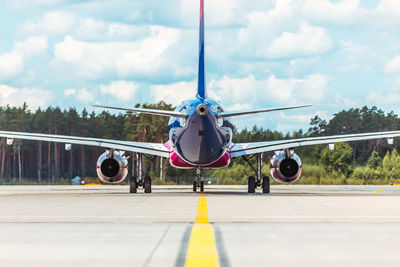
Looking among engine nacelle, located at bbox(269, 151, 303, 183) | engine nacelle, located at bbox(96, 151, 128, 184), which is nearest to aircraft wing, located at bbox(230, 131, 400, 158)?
engine nacelle, located at bbox(269, 151, 303, 183)

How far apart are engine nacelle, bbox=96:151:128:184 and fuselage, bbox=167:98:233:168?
117 inches

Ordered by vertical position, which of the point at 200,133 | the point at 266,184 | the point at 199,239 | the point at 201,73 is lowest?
the point at 266,184

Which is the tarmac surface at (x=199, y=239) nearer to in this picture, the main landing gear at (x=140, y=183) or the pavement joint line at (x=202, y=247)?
the pavement joint line at (x=202, y=247)

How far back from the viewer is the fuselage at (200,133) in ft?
89.6

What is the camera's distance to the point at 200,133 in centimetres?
2769

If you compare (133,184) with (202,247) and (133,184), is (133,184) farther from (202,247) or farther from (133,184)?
(202,247)

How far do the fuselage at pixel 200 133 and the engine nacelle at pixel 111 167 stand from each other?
297cm

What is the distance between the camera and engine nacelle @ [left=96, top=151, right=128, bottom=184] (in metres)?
32.3

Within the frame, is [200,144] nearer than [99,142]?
Yes

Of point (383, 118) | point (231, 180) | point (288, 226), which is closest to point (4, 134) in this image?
point (288, 226)

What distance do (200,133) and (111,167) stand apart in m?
6.47

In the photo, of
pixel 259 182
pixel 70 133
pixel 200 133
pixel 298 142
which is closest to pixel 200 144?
pixel 200 133

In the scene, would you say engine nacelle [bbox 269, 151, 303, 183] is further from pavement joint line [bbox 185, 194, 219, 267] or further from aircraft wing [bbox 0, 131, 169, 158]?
pavement joint line [bbox 185, 194, 219, 267]

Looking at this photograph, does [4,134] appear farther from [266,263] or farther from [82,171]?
[82,171]
